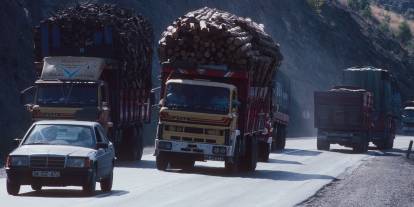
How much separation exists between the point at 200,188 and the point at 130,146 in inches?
409

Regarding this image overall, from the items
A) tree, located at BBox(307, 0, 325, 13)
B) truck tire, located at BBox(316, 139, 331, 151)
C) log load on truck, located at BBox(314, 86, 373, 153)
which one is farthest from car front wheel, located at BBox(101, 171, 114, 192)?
tree, located at BBox(307, 0, 325, 13)

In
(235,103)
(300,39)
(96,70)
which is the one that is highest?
(300,39)

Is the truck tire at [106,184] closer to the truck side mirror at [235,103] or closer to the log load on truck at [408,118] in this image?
the truck side mirror at [235,103]

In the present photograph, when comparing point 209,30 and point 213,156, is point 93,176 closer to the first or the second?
point 213,156

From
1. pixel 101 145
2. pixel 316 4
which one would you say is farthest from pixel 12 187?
pixel 316 4

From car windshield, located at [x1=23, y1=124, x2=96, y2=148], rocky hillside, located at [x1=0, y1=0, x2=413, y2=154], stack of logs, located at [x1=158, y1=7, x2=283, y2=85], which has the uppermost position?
rocky hillside, located at [x1=0, y1=0, x2=413, y2=154]

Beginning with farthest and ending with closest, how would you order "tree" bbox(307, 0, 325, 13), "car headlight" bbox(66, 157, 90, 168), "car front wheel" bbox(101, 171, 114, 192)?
"tree" bbox(307, 0, 325, 13)
"car front wheel" bbox(101, 171, 114, 192)
"car headlight" bbox(66, 157, 90, 168)

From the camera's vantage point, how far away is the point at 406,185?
87.5ft

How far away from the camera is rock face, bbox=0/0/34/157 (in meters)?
45.0

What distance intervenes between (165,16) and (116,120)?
39.9 meters

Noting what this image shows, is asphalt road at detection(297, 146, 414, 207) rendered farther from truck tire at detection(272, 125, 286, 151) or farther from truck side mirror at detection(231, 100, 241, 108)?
truck tire at detection(272, 125, 286, 151)

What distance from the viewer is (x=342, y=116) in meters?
47.3

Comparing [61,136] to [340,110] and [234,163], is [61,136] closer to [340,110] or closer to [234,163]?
[234,163]

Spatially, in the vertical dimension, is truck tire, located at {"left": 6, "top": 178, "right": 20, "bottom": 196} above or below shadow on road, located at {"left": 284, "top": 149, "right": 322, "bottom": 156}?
above
